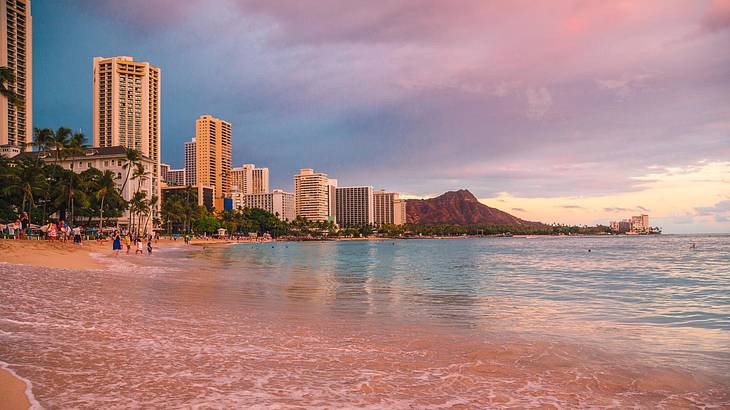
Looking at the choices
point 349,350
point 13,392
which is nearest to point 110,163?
point 349,350

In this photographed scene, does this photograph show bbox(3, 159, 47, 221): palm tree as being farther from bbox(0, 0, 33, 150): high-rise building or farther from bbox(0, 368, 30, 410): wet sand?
bbox(0, 0, 33, 150): high-rise building

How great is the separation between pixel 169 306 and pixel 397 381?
8.75 metres

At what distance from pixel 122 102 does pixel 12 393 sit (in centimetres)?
16429

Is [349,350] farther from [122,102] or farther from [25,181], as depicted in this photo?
[122,102]

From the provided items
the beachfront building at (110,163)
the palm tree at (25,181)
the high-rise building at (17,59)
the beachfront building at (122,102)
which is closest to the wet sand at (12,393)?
the palm tree at (25,181)

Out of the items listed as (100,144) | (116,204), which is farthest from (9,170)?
(100,144)

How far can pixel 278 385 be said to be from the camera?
634 cm

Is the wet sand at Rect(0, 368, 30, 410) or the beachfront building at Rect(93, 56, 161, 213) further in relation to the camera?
the beachfront building at Rect(93, 56, 161, 213)

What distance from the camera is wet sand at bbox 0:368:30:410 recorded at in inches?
200

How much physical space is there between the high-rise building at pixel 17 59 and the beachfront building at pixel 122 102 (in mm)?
17878

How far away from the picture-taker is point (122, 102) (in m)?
149

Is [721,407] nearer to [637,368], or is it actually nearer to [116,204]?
[637,368]

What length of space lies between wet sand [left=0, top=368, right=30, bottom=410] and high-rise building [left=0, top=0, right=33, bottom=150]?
14885cm

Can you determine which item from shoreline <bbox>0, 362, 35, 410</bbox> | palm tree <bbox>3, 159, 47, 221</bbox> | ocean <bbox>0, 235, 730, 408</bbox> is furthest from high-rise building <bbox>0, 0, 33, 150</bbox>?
shoreline <bbox>0, 362, 35, 410</bbox>
